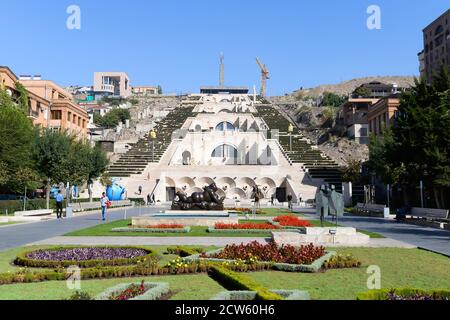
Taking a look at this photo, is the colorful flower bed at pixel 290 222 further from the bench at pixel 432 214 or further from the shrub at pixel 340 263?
the shrub at pixel 340 263

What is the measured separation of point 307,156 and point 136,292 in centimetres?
6163

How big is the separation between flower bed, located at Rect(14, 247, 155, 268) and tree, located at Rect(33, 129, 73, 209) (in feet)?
75.0

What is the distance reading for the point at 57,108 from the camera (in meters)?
66.2

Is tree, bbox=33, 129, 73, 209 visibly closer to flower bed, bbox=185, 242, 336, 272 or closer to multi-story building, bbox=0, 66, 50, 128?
multi-story building, bbox=0, 66, 50, 128

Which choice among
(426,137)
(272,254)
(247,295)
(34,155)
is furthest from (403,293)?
(34,155)

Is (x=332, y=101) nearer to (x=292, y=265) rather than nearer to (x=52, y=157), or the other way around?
(x=52, y=157)

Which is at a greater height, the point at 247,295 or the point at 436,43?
the point at 436,43

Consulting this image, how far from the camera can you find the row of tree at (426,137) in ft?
86.9

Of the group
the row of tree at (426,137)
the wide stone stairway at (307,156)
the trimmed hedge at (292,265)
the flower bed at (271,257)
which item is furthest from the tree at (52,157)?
the wide stone stairway at (307,156)

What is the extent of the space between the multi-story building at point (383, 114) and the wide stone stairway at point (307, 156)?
7.92 metres

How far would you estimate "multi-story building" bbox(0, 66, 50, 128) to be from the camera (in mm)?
51141

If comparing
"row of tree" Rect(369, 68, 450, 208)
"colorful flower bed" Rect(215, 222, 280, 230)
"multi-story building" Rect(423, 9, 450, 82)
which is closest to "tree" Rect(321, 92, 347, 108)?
"multi-story building" Rect(423, 9, 450, 82)
